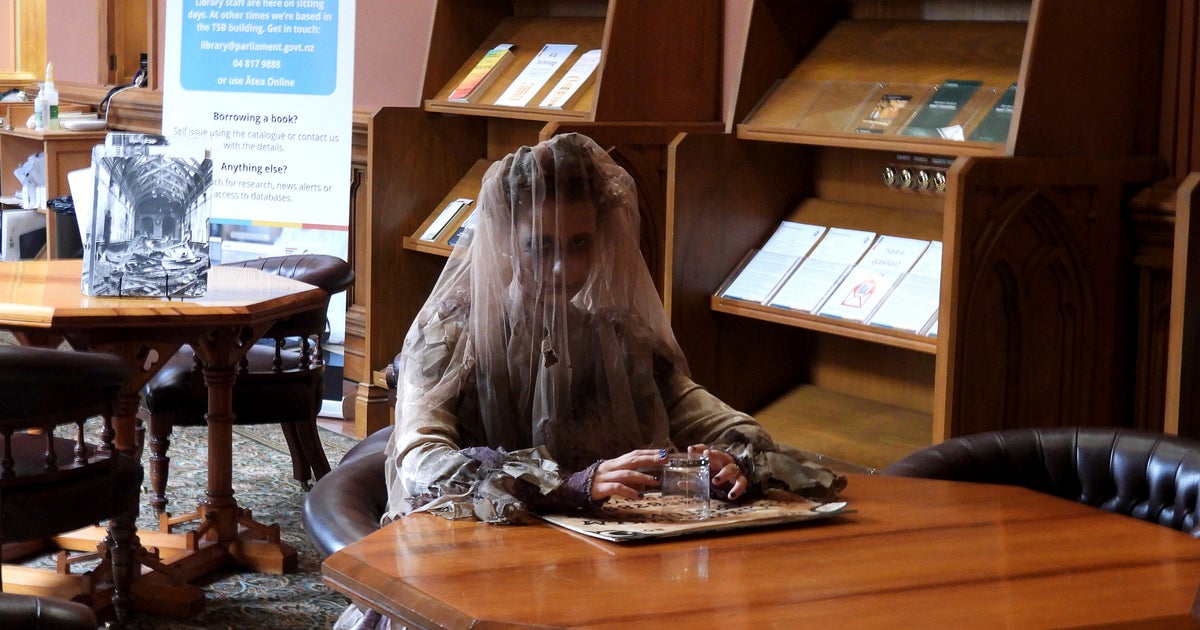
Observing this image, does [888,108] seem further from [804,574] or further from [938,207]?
[804,574]

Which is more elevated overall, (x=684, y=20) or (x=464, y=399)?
(x=684, y=20)

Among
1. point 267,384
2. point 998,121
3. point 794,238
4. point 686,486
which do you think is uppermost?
point 998,121

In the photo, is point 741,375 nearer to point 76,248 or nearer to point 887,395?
point 887,395

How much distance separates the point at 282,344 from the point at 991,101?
2.28 metres

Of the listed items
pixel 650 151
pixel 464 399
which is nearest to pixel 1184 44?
pixel 650 151

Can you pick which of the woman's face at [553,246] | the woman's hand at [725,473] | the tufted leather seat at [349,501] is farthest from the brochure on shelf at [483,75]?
the woman's hand at [725,473]

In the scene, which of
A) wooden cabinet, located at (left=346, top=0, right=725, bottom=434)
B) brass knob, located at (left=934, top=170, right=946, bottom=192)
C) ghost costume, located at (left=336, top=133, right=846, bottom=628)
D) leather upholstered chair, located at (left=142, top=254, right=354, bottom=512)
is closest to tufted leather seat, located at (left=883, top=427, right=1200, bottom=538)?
ghost costume, located at (left=336, top=133, right=846, bottom=628)

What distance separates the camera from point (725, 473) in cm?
196

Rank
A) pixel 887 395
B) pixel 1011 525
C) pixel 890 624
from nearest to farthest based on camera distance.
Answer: pixel 890 624 → pixel 1011 525 → pixel 887 395

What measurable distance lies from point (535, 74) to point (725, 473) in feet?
9.80

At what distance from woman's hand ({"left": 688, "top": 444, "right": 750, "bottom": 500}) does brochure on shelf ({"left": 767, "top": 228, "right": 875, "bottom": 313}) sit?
1.59 metres

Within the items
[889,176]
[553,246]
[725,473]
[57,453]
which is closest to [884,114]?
[889,176]

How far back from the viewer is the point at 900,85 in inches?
138

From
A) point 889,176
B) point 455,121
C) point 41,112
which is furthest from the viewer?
point 41,112
